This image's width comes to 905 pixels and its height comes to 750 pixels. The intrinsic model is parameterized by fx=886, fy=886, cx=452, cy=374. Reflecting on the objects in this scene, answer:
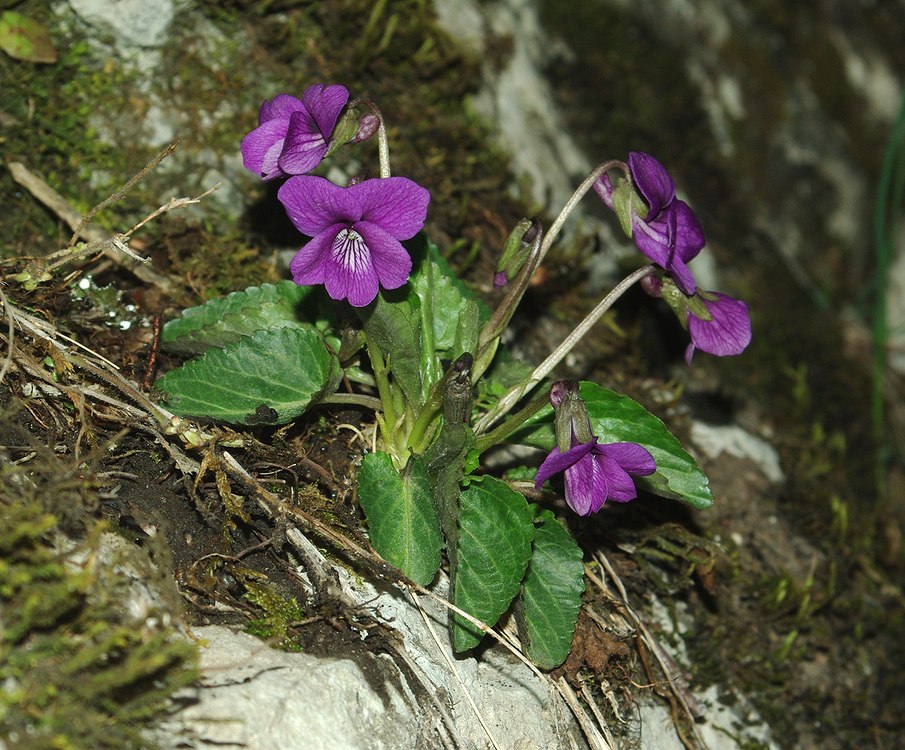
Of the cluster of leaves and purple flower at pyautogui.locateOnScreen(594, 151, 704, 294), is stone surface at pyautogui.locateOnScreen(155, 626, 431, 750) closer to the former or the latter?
the cluster of leaves

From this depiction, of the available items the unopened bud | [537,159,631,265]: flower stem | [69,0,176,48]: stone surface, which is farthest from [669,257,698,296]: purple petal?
[69,0,176,48]: stone surface

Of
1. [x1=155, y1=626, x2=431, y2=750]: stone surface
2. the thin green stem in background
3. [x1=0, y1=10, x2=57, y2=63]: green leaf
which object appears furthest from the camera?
the thin green stem in background

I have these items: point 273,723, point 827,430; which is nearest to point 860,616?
point 827,430

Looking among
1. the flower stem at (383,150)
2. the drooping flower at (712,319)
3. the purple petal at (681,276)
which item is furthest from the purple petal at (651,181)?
the flower stem at (383,150)

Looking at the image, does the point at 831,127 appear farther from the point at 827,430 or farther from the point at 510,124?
the point at 510,124

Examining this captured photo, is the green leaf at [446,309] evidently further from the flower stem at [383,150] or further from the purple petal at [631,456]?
the purple petal at [631,456]

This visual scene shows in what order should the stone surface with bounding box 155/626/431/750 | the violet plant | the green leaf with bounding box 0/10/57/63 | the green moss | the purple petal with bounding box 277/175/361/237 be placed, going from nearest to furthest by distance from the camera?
the green moss → the stone surface with bounding box 155/626/431/750 → the purple petal with bounding box 277/175/361/237 → the violet plant → the green leaf with bounding box 0/10/57/63
